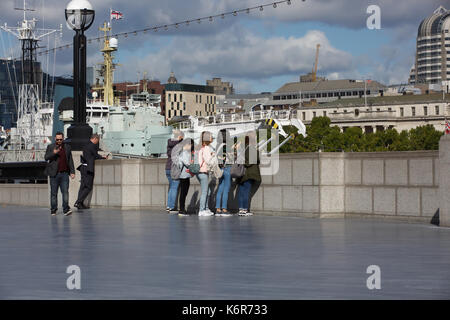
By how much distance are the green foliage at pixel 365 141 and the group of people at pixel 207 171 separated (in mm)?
99663

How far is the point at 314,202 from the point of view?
14.5 metres

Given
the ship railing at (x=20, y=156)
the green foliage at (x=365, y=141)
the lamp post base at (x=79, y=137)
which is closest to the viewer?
the lamp post base at (x=79, y=137)

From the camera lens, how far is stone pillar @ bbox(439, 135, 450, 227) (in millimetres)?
11797

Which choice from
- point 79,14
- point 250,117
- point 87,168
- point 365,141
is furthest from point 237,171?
point 365,141

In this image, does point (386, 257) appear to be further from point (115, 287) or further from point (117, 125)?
point (117, 125)

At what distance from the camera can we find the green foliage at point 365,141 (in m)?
120

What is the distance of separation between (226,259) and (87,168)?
10.2m

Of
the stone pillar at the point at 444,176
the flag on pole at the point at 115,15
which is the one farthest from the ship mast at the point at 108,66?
the stone pillar at the point at 444,176

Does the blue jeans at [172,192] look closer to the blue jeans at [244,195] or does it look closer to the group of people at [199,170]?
the group of people at [199,170]

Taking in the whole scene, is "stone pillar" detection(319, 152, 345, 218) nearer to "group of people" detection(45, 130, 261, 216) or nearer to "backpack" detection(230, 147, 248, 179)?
"group of people" detection(45, 130, 261, 216)
